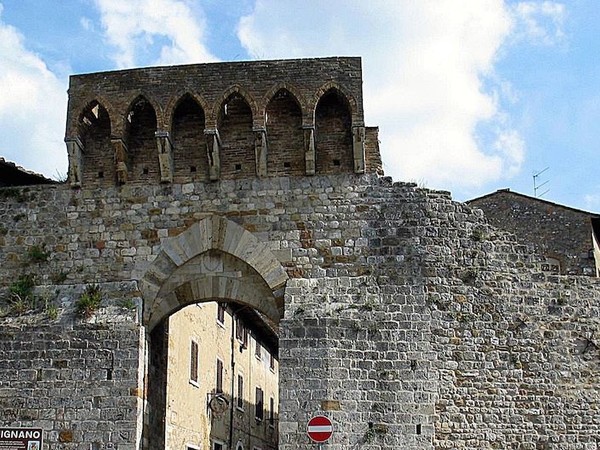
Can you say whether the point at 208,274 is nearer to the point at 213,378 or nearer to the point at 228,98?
the point at 228,98

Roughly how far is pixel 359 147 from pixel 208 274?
3.30 m

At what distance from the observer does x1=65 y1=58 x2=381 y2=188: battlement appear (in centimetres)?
1303

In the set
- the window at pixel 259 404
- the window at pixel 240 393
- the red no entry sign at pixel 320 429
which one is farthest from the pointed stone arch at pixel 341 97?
the window at pixel 259 404

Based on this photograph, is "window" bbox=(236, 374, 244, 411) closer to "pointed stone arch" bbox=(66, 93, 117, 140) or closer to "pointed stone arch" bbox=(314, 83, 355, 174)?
"pointed stone arch" bbox=(66, 93, 117, 140)

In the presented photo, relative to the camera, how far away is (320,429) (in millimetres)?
11414

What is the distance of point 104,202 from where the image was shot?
13.3 meters

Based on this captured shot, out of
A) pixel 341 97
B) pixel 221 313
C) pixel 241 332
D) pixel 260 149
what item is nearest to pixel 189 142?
pixel 260 149

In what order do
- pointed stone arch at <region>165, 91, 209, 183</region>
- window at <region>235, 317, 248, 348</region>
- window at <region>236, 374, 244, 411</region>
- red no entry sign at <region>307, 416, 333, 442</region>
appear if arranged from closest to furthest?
red no entry sign at <region>307, 416, 333, 442</region>
pointed stone arch at <region>165, 91, 209, 183</region>
window at <region>236, 374, 244, 411</region>
window at <region>235, 317, 248, 348</region>

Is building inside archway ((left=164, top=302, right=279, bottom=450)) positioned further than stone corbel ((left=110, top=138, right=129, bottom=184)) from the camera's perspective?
Yes

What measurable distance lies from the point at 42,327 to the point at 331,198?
5137mm

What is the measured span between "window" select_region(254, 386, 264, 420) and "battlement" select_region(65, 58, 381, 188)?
15.9 metres

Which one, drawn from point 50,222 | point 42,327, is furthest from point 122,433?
point 50,222

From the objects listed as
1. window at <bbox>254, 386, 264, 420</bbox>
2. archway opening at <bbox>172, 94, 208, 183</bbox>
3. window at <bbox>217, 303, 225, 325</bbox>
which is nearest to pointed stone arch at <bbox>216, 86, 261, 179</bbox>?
archway opening at <bbox>172, 94, 208, 183</bbox>

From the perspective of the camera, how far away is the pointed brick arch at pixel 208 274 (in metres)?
12.7
